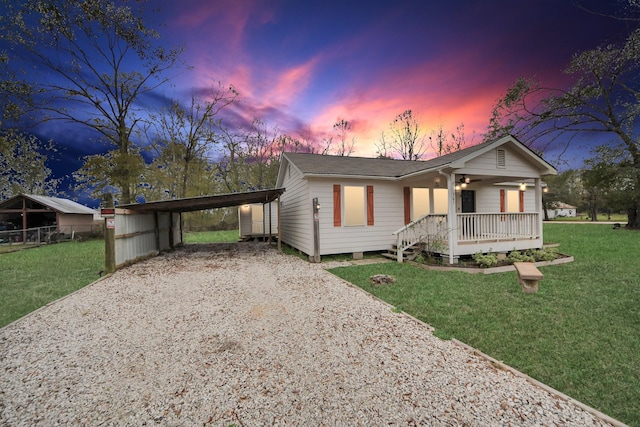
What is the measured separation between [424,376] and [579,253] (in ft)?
33.5

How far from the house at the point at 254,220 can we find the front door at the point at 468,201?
1038 centimetres

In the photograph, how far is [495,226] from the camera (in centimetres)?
838

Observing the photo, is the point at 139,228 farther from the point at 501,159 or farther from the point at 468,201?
the point at 468,201

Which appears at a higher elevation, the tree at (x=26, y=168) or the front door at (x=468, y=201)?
the tree at (x=26, y=168)

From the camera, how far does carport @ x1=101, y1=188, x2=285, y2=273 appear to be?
7.63 meters

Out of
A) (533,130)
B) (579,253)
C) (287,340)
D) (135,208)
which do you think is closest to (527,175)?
(579,253)

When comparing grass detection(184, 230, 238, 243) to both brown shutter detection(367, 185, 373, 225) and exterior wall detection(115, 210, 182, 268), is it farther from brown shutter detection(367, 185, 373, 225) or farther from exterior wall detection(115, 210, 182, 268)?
brown shutter detection(367, 185, 373, 225)

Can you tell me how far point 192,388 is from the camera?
249 cm

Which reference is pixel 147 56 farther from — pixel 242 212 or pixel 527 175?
pixel 527 175

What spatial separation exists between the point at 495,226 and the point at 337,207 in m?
5.14

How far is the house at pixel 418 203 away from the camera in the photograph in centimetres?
794

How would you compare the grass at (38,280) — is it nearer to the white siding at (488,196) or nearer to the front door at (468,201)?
the front door at (468,201)

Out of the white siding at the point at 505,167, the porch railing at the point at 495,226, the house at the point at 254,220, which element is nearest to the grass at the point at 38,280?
the house at the point at 254,220

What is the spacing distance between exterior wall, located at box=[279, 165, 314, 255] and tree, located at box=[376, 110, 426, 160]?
14944mm
